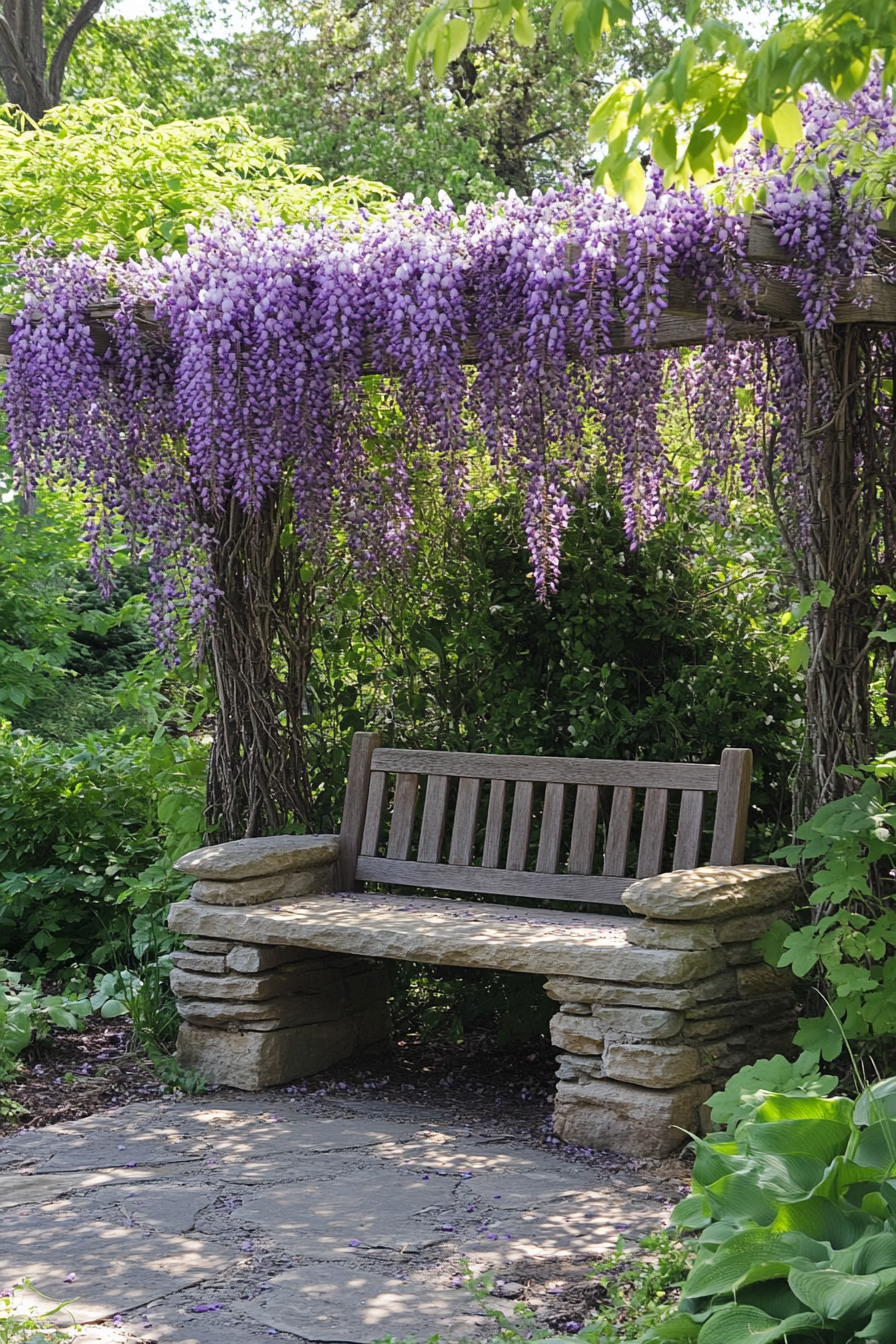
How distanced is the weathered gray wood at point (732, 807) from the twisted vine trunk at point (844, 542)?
234mm

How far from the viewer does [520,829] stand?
4.86m

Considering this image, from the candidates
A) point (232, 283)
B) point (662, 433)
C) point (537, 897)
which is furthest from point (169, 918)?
point (662, 433)

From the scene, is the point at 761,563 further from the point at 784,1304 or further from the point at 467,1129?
the point at 784,1304

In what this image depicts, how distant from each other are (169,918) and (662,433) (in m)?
2.55

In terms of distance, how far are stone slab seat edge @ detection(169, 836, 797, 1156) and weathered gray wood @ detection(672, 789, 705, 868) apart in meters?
0.19

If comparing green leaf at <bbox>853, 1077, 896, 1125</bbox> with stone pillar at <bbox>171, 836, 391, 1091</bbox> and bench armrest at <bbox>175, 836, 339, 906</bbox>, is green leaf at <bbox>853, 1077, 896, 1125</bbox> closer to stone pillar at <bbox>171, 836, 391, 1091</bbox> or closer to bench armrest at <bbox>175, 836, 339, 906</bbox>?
stone pillar at <bbox>171, 836, 391, 1091</bbox>

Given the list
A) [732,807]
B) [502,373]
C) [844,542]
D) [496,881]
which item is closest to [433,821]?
[496,881]

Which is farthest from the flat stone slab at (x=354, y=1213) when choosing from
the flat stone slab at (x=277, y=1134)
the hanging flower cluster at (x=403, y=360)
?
the hanging flower cluster at (x=403, y=360)

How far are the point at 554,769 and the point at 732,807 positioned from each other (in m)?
0.72

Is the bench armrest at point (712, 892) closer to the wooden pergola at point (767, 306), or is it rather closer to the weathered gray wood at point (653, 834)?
the weathered gray wood at point (653, 834)

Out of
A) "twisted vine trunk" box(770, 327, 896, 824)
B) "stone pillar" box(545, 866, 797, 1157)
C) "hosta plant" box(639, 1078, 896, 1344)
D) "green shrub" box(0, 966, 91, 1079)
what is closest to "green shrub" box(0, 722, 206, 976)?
"green shrub" box(0, 966, 91, 1079)

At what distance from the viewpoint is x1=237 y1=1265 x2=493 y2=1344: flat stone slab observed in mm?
2715

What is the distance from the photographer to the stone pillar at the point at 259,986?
4.64m

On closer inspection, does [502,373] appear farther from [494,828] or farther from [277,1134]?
[277,1134]
